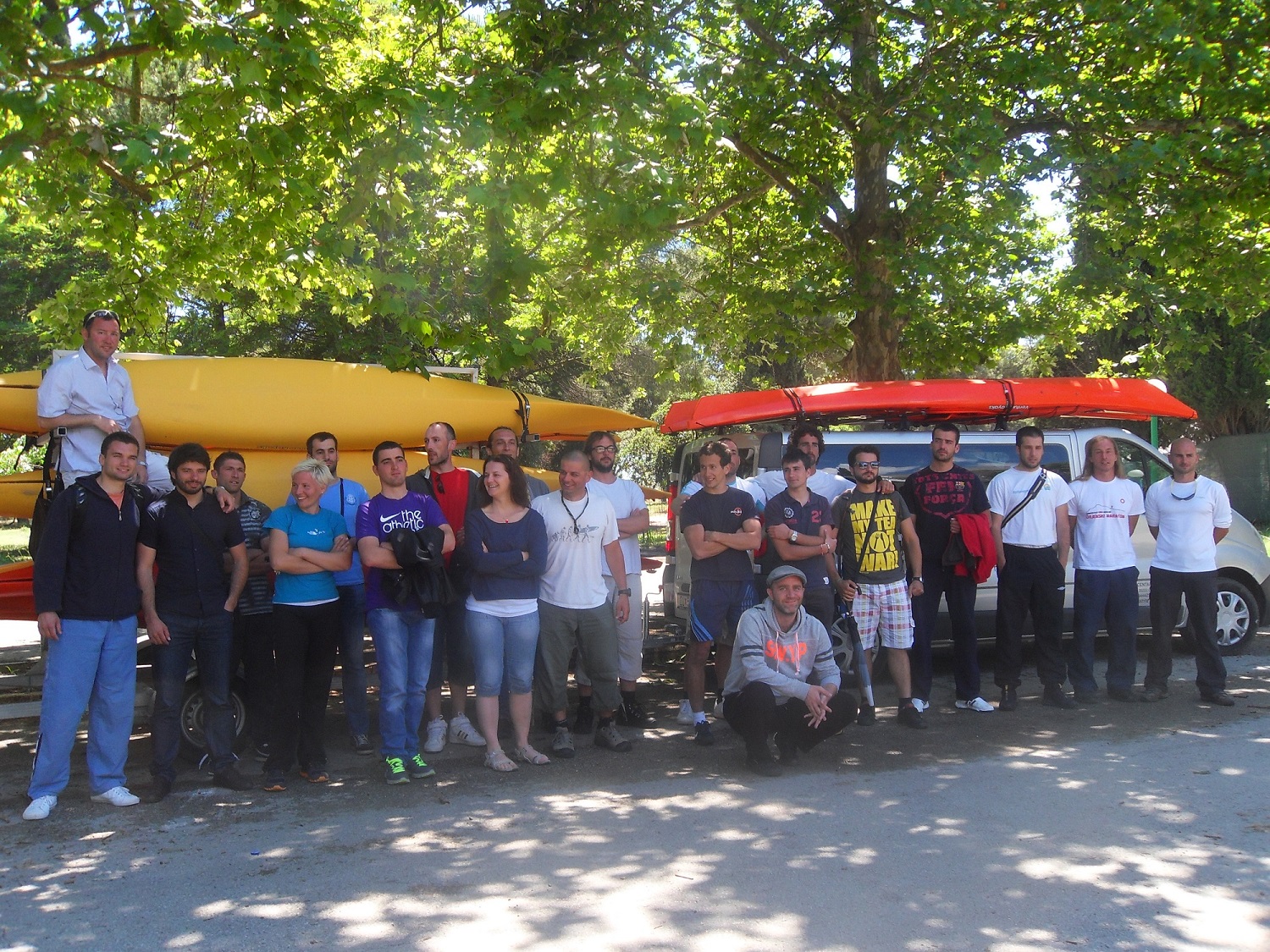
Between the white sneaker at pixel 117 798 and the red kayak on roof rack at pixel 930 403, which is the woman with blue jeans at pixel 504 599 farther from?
the red kayak on roof rack at pixel 930 403

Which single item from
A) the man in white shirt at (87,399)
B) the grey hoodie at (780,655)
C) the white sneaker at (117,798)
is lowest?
Answer: the white sneaker at (117,798)

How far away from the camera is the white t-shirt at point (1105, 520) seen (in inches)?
320

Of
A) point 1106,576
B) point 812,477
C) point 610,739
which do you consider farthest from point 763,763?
point 1106,576

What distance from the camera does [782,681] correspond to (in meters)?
6.36

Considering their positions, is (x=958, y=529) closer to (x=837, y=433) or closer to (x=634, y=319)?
(x=837, y=433)

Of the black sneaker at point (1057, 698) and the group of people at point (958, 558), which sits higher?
the group of people at point (958, 558)

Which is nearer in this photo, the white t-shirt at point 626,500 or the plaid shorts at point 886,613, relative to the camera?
the plaid shorts at point 886,613

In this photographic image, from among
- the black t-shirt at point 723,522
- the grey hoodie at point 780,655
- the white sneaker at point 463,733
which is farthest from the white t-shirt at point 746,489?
the white sneaker at point 463,733

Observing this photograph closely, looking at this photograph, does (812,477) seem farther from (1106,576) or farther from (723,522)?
(1106,576)

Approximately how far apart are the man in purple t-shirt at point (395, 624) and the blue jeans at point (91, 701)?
1.28 meters

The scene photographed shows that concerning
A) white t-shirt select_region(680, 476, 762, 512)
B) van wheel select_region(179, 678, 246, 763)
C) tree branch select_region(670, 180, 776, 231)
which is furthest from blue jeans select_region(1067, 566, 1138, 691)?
tree branch select_region(670, 180, 776, 231)

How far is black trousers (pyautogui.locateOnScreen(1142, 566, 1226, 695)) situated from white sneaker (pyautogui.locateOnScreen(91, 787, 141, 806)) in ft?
22.0

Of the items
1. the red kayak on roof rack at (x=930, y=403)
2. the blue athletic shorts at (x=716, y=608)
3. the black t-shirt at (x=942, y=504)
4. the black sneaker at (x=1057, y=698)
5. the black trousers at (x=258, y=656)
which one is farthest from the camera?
the red kayak on roof rack at (x=930, y=403)

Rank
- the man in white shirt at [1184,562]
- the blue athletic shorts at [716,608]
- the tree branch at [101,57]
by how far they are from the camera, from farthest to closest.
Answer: the tree branch at [101,57]
the man in white shirt at [1184,562]
the blue athletic shorts at [716,608]
